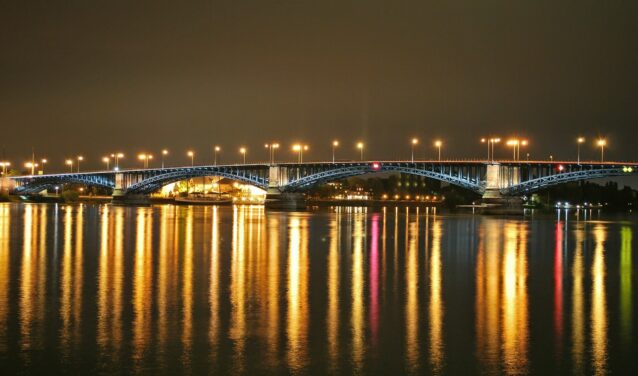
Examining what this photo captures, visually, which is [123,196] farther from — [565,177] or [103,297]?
[103,297]

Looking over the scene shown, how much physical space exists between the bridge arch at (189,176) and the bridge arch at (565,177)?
46.2 metres

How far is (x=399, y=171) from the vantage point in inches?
4956

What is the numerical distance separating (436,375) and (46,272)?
47.5ft

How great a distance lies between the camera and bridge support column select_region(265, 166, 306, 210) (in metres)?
130

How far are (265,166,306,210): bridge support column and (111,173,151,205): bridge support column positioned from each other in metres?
29.8

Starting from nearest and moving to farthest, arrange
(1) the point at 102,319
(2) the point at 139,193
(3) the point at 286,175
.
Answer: (1) the point at 102,319, (3) the point at 286,175, (2) the point at 139,193

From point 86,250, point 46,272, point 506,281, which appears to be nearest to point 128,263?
point 46,272

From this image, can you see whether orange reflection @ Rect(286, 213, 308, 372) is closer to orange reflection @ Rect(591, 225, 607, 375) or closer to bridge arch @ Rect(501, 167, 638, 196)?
orange reflection @ Rect(591, 225, 607, 375)

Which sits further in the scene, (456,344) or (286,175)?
(286,175)

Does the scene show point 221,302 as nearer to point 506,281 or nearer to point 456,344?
point 456,344

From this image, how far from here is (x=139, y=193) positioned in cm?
15900

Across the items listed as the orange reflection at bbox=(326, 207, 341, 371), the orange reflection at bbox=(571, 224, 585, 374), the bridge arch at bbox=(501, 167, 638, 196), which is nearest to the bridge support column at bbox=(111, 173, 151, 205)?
the bridge arch at bbox=(501, 167, 638, 196)

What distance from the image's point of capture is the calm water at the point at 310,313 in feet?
39.1

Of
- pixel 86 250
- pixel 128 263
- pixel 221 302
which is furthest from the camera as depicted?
pixel 86 250
